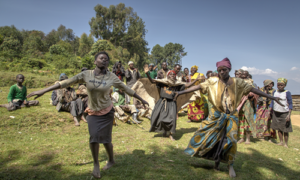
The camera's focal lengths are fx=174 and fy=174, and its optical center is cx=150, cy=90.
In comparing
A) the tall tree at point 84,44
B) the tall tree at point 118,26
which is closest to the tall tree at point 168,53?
the tall tree at point 118,26

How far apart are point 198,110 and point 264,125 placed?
3.09m

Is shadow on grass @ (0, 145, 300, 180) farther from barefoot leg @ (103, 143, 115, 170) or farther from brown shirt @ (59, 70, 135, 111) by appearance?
brown shirt @ (59, 70, 135, 111)

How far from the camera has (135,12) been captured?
Answer: 49750 mm

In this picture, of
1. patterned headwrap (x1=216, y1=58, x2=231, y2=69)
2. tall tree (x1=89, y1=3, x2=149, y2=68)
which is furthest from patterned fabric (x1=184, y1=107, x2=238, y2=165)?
tall tree (x1=89, y1=3, x2=149, y2=68)

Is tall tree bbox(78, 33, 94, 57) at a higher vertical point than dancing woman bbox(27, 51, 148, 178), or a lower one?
higher

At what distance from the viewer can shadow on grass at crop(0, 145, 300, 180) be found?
10.9ft

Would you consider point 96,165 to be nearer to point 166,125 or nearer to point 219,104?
point 219,104

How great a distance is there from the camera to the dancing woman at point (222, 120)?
138 inches

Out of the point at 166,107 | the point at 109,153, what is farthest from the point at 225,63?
the point at 109,153

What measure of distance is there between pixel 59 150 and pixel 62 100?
289 cm

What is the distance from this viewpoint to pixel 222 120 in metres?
3.51

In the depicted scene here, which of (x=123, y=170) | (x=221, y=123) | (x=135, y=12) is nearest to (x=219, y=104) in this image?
(x=221, y=123)

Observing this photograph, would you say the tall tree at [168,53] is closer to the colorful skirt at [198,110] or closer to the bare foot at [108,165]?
the colorful skirt at [198,110]

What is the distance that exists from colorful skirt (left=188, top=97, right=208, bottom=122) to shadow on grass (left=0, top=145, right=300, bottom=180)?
448 cm
